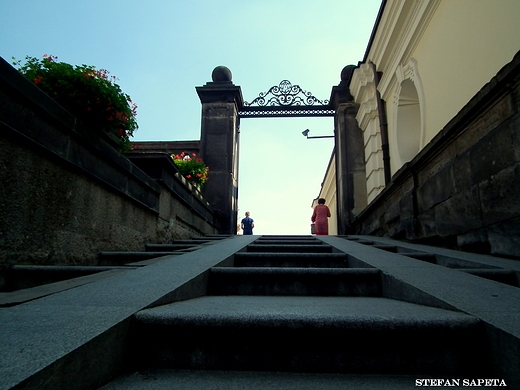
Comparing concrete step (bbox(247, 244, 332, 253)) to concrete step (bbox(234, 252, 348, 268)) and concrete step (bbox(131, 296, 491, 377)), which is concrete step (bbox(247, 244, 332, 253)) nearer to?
concrete step (bbox(234, 252, 348, 268))

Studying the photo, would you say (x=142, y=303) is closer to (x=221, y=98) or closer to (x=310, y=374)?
(x=310, y=374)

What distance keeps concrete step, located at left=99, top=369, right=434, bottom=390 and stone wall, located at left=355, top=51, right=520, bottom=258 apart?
2.26m

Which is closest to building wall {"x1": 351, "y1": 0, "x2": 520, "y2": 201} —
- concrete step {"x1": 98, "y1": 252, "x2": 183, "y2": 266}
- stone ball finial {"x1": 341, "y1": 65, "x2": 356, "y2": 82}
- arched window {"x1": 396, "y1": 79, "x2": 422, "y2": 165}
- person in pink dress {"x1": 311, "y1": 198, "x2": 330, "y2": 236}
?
arched window {"x1": 396, "y1": 79, "x2": 422, "y2": 165}

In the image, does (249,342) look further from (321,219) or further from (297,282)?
(321,219)

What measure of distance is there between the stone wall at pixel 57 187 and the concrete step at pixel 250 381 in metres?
1.74

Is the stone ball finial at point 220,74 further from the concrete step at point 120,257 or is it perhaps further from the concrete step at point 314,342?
the concrete step at point 314,342

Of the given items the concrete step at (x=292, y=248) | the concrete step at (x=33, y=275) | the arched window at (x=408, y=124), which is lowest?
the concrete step at (x=33, y=275)

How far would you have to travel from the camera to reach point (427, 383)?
121cm

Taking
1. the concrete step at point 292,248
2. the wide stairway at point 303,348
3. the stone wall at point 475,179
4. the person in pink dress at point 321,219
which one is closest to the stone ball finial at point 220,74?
the person in pink dress at point 321,219

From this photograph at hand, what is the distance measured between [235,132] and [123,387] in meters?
9.38

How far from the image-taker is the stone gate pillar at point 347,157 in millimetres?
9102

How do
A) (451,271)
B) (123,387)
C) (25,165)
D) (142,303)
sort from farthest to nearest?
(25,165) → (451,271) → (142,303) → (123,387)

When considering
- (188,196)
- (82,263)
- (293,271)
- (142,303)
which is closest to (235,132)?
(188,196)

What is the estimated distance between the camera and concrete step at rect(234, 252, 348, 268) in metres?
3.14
